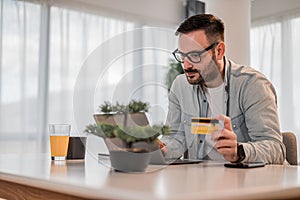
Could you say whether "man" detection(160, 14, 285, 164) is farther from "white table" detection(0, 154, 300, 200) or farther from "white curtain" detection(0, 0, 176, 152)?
"white curtain" detection(0, 0, 176, 152)

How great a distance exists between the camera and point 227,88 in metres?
1.88

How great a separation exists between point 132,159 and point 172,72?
0.36 m

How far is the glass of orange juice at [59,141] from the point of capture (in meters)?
1.55

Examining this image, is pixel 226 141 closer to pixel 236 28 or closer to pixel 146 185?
pixel 146 185

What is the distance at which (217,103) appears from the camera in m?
1.82

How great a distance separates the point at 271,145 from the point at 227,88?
39 centimetres

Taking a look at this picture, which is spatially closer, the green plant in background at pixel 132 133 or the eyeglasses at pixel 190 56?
the green plant in background at pixel 132 133

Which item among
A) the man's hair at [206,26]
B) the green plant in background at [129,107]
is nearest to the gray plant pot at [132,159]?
the green plant in background at [129,107]

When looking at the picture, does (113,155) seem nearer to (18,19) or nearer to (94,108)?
(94,108)

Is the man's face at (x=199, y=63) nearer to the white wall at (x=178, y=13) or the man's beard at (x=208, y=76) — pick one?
the man's beard at (x=208, y=76)

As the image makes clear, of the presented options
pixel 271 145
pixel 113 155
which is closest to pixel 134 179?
pixel 113 155

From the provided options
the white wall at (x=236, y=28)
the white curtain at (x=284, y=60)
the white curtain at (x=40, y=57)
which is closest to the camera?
the white wall at (x=236, y=28)

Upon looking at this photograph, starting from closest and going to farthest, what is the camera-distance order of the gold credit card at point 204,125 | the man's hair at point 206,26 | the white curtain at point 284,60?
the gold credit card at point 204,125
the man's hair at point 206,26
the white curtain at point 284,60

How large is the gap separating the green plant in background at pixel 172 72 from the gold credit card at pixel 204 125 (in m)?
0.13
